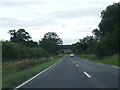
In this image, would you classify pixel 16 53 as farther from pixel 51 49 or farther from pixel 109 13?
pixel 51 49

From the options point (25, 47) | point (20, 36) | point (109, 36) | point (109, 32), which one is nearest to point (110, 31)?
point (109, 32)

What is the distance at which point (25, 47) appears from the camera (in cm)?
6084

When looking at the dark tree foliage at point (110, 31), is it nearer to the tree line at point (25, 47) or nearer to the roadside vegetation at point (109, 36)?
the roadside vegetation at point (109, 36)

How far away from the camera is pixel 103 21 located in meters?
93.4

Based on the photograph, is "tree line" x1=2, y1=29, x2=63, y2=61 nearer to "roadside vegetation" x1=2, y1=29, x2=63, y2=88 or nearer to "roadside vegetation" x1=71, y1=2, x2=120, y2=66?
"roadside vegetation" x1=2, y1=29, x2=63, y2=88

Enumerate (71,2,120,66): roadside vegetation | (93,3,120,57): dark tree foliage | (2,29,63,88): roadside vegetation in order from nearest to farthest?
(2,29,63,88): roadside vegetation → (71,2,120,66): roadside vegetation → (93,3,120,57): dark tree foliage

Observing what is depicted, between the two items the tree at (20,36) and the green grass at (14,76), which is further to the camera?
the tree at (20,36)

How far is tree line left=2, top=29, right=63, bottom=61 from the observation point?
135ft

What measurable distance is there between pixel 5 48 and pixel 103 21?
192ft

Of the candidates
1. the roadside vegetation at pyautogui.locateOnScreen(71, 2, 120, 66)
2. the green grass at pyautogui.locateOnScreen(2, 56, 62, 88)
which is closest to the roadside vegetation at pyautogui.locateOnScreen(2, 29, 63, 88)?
the green grass at pyautogui.locateOnScreen(2, 56, 62, 88)

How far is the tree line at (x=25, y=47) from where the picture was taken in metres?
41.0

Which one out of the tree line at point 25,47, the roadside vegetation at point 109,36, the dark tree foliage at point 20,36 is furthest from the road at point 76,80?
the dark tree foliage at point 20,36

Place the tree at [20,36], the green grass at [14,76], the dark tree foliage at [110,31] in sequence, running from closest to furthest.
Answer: the green grass at [14,76]
the dark tree foliage at [110,31]
the tree at [20,36]

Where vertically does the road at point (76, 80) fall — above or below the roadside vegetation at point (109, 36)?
below
